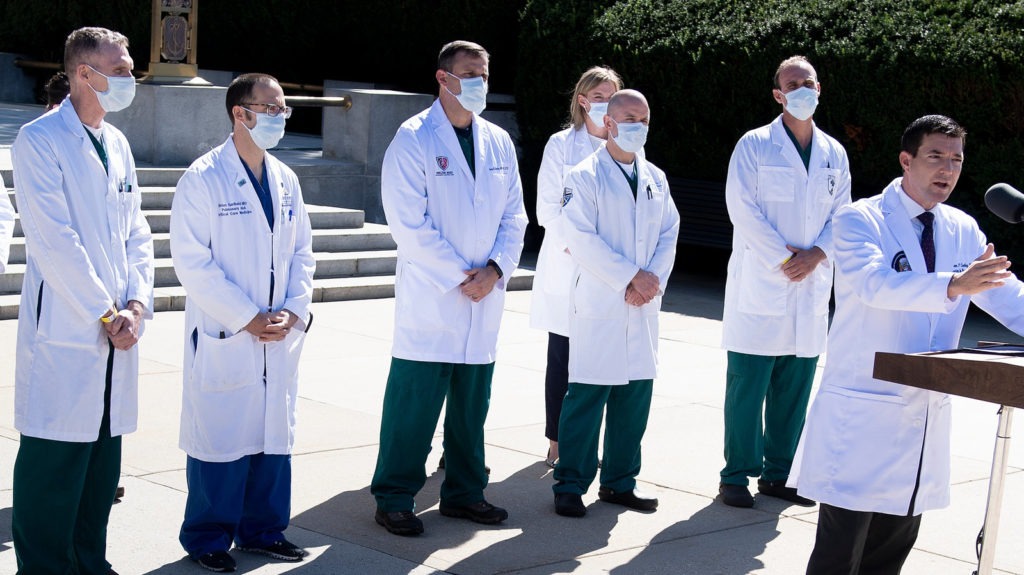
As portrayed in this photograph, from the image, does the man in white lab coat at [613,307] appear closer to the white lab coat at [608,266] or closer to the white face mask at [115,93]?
the white lab coat at [608,266]

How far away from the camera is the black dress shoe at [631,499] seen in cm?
675

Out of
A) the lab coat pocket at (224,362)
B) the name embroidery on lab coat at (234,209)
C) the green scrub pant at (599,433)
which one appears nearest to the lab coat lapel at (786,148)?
the green scrub pant at (599,433)

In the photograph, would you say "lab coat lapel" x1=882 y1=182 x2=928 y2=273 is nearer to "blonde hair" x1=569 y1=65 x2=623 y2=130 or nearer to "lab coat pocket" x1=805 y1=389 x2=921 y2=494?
"lab coat pocket" x1=805 y1=389 x2=921 y2=494

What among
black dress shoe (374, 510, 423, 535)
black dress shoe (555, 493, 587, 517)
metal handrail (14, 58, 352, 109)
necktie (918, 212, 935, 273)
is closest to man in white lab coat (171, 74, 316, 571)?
black dress shoe (374, 510, 423, 535)

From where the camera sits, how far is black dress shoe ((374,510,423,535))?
619cm

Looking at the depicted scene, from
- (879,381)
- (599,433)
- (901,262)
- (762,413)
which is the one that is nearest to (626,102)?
(599,433)

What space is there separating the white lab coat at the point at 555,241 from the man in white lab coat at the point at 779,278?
0.88m

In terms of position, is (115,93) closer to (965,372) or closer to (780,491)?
(965,372)

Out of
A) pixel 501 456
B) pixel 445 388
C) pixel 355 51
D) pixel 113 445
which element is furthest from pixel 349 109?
pixel 113 445

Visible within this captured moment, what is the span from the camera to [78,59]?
534cm

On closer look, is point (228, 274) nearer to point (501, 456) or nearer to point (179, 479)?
point (179, 479)

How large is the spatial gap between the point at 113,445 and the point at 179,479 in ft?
4.90

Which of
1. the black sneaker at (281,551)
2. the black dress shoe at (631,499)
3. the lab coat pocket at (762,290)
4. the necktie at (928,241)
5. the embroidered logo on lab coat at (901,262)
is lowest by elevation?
the black sneaker at (281,551)

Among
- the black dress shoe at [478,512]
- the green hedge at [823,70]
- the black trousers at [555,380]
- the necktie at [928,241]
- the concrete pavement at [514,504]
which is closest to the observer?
the necktie at [928,241]
